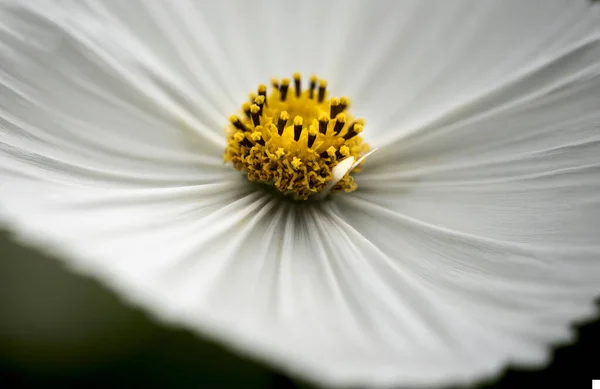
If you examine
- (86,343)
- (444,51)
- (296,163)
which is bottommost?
(86,343)

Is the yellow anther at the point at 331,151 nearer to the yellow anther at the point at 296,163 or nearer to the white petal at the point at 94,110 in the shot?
the yellow anther at the point at 296,163

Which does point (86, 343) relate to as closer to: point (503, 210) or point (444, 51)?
point (503, 210)

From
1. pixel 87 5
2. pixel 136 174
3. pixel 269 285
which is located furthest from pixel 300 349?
pixel 87 5

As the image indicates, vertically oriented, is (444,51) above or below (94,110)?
above

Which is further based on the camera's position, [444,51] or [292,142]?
[444,51]

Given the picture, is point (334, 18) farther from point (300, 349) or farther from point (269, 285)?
point (300, 349)

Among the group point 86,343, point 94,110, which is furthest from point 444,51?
point 86,343

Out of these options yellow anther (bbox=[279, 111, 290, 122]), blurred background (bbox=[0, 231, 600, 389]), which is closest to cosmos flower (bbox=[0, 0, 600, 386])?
yellow anther (bbox=[279, 111, 290, 122])

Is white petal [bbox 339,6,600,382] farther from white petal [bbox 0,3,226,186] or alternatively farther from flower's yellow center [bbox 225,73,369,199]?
white petal [bbox 0,3,226,186]
